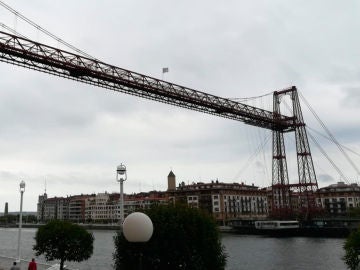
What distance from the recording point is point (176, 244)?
965 cm

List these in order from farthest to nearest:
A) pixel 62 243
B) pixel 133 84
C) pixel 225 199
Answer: pixel 225 199
pixel 133 84
pixel 62 243

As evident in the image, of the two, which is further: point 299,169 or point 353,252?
point 299,169

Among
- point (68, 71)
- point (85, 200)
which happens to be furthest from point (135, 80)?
point (85, 200)

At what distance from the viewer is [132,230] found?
17.1 ft

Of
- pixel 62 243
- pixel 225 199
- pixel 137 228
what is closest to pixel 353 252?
pixel 137 228

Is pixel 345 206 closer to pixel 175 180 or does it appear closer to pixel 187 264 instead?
pixel 175 180

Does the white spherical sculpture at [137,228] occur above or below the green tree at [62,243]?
above

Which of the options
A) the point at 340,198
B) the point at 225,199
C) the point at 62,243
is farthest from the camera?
the point at 340,198

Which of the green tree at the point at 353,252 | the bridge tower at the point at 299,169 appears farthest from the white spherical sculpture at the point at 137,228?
the bridge tower at the point at 299,169

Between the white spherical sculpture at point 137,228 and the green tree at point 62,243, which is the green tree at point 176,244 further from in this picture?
the green tree at point 62,243

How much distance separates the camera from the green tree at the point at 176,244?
30.9 feet

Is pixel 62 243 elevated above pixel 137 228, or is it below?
below

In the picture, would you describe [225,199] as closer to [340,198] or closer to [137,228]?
[340,198]

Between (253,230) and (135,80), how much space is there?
35.4m
